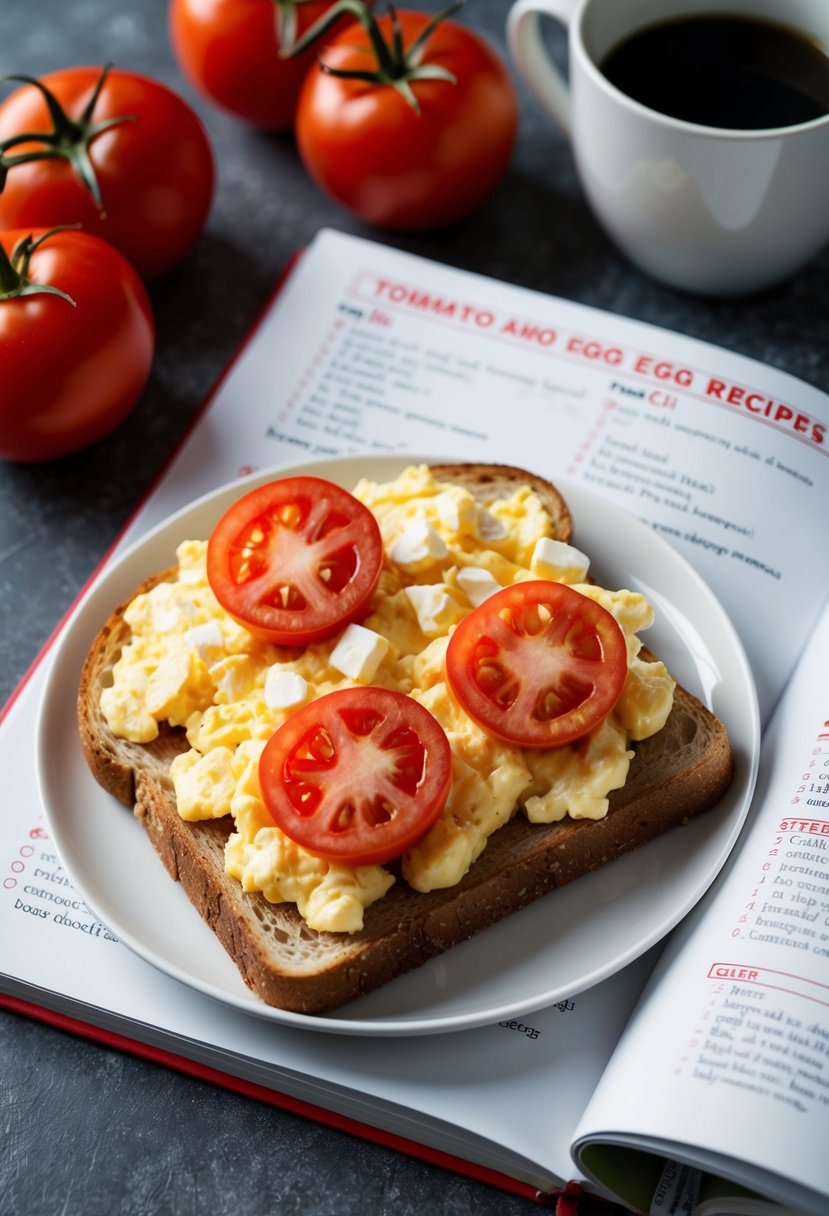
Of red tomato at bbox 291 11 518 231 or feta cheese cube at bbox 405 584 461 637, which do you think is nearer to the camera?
feta cheese cube at bbox 405 584 461 637

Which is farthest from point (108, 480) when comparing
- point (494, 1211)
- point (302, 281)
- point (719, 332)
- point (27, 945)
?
point (494, 1211)

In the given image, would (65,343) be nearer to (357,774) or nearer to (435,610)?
(435,610)

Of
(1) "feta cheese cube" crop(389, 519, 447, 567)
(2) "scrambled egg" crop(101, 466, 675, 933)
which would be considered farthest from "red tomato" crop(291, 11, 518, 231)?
(1) "feta cheese cube" crop(389, 519, 447, 567)

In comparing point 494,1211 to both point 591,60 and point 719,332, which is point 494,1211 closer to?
point 719,332

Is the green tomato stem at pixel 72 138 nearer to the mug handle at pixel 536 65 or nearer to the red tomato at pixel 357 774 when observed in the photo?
the mug handle at pixel 536 65

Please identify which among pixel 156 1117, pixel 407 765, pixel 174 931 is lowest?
pixel 156 1117

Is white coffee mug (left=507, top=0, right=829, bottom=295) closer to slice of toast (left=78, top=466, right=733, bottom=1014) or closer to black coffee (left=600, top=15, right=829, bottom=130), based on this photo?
black coffee (left=600, top=15, right=829, bottom=130)

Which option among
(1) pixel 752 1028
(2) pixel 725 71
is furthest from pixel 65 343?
(1) pixel 752 1028
